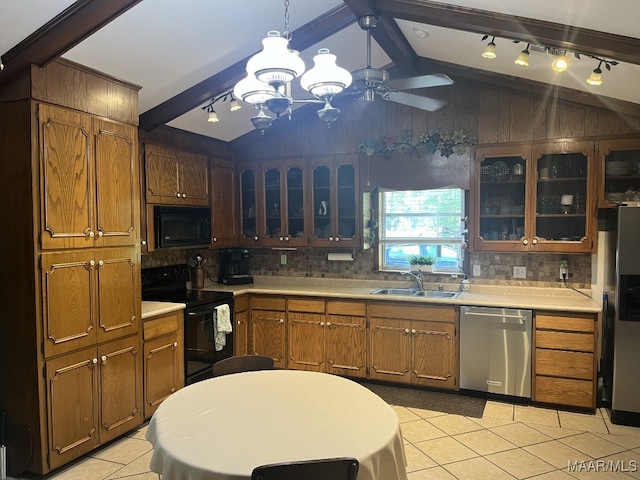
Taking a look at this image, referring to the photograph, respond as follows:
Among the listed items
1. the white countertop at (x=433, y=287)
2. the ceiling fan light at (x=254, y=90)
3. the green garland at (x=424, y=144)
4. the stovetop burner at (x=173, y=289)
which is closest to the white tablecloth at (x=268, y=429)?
the ceiling fan light at (x=254, y=90)

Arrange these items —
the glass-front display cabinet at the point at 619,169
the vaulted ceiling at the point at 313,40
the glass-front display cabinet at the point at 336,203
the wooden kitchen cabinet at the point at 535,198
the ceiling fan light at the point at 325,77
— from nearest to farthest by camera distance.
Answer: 1. the ceiling fan light at the point at 325,77
2. the vaulted ceiling at the point at 313,40
3. the glass-front display cabinet at the point at 619,169
4. the wooden kitchen cabinet at the point at 535,198
5. the glass-front display cabinet at the point at 336,203

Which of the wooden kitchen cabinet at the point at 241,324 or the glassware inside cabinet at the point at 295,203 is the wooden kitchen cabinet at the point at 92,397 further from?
the glassware inside cabinet at the point at 295,203

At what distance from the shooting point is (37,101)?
8.91 feet

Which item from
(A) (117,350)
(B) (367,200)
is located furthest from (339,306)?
(A) (117,350)

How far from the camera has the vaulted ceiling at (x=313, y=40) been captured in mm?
2518

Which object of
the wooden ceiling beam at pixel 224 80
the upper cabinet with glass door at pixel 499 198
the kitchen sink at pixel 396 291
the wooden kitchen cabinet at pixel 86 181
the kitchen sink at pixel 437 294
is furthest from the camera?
the kitchen sink at pixel 396 291

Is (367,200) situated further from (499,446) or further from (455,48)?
(499,446)

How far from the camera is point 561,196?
4.09 meters

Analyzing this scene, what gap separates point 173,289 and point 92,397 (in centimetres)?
161

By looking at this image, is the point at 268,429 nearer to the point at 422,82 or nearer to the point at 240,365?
the point at 240,365

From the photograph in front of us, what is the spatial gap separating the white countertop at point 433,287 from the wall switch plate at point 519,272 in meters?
0.11

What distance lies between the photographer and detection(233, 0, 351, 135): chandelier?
6.43ft

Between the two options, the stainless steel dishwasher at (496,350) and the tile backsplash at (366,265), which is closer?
the stainless steel dishwasher at (496,350)

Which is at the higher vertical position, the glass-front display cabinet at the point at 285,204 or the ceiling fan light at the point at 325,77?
the ceiling fan light at the point at 325,77
